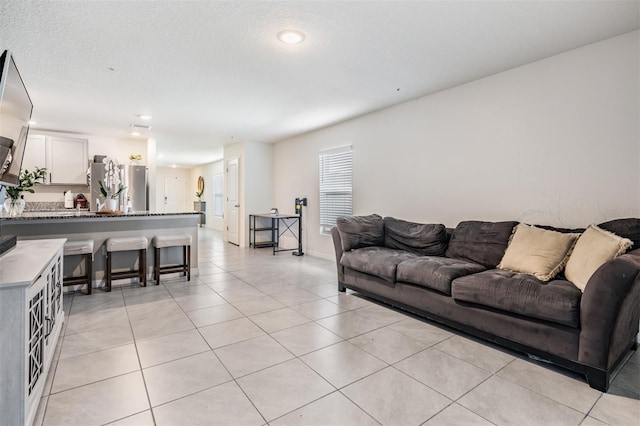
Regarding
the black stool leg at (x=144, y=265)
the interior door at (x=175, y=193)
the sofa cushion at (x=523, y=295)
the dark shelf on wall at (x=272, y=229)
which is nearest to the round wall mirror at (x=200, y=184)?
the interior door at (x=175, y=193)

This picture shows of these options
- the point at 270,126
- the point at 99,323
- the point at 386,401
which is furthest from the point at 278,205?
the point at 386,401

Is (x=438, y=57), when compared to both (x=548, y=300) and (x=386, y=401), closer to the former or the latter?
(x=548, y=300)

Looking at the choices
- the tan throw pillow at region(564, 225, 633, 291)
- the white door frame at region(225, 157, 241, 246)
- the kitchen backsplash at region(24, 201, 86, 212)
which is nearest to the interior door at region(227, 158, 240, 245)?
the white door frame at region(225, 157, 241, 246)

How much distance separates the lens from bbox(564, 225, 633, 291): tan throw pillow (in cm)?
206

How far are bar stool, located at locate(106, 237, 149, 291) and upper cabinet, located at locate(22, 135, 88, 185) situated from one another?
10.4ft

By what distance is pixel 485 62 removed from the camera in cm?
315

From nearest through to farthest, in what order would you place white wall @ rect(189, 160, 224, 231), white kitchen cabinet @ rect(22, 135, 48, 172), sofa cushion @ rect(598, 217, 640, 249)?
sofa cushion @ rect(598, 217, 640, 249)
white kitchen cabinet @ rect(22, 135, 48, 172)
white wall @ rect(189, 160, 224, 231)

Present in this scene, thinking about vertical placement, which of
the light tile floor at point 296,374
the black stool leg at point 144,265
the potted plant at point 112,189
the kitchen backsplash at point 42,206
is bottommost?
the light tile floor at point 296,374

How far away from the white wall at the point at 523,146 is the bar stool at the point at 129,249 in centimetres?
331

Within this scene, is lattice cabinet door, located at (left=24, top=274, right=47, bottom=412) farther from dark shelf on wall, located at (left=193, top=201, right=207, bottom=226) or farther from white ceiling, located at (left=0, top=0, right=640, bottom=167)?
dark shelf on wall, located at (left=193, top=201, right=207, bottom=226)

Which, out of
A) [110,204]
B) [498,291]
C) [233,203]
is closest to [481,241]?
[498,291]

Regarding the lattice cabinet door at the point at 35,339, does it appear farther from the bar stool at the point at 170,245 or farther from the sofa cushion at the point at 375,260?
the sofa cushion at the point at 375,260

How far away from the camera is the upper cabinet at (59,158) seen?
5.75m

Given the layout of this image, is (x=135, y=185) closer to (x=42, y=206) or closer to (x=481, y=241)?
(x=42, y=206)
